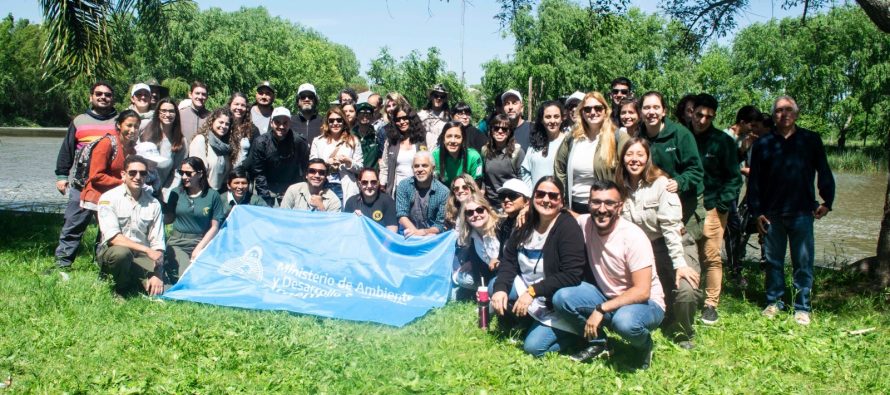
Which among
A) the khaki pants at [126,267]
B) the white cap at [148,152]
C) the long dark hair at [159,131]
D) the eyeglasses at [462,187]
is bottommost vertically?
the khaki pants at [126,267]

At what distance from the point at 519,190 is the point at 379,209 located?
184cm

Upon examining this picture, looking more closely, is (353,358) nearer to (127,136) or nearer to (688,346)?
(688,346)

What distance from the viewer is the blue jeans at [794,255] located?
6082mm

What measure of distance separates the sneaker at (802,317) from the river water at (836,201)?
325 centimetres

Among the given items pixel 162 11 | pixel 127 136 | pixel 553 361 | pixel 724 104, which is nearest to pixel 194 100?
pixel 127 136

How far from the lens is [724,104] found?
5003 cm

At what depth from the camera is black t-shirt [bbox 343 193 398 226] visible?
715 centimetres

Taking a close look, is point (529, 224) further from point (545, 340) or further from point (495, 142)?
point (495, 142)

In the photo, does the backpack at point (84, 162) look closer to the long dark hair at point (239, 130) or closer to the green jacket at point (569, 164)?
the long dark hair at point (239, 130)

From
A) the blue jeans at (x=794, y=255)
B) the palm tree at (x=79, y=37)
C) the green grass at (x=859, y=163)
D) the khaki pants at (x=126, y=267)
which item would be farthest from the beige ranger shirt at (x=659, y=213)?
the green grass at (x=859, y=163)

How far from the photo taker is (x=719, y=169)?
6141 mm

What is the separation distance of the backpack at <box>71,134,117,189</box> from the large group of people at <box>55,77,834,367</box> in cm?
4

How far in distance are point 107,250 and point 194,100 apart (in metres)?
2.60

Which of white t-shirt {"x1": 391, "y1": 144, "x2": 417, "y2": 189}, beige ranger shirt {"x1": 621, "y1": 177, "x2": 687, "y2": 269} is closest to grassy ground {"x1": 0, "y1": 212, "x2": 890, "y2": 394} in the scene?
beige ranger shirt {"x1": 621, "y1": 177, "x2": 687, "y2": 269}
